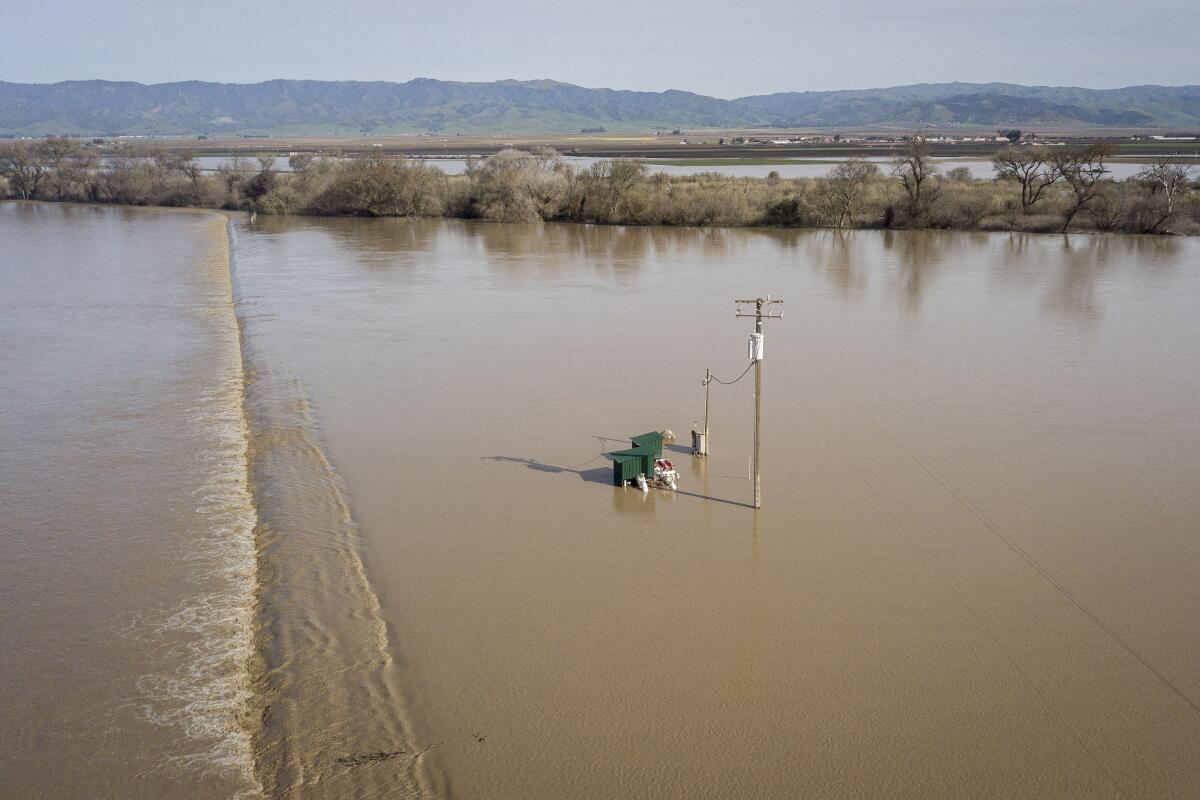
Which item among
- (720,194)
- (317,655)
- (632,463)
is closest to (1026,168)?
(720,194)

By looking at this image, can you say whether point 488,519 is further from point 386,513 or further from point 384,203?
point 384,203

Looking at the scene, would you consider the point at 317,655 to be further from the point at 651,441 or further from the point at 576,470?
the point at 651,441

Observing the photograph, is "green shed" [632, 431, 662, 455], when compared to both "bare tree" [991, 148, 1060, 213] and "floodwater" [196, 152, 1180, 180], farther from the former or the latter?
"floodwater" [196, 152, 1180, 180]

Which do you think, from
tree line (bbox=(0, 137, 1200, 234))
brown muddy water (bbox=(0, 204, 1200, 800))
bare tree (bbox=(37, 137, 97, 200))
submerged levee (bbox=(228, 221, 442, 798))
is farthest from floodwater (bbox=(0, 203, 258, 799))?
bare tree (bbox=(37, 137, 97, 200))

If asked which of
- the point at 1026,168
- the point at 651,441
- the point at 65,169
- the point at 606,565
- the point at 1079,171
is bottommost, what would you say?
the point at 606,565

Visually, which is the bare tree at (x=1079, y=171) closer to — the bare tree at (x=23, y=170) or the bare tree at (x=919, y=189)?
the bare tree at (x=919, y=189)

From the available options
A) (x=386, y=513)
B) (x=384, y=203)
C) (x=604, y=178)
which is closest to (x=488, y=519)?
(x=386, y=513)
